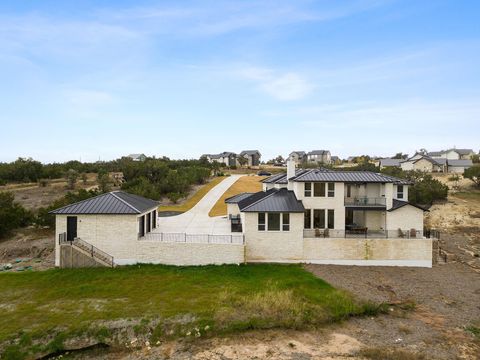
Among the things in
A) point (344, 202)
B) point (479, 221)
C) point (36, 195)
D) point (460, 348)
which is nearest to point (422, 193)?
point (479, 221)

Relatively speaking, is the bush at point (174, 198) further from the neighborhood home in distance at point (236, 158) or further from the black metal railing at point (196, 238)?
the neighborhood home in distance at point (236, 158)

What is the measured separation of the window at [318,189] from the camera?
2591 centimetres

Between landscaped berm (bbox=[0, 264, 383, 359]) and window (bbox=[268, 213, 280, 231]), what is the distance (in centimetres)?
341

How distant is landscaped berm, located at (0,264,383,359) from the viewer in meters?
14.4

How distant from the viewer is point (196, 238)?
24.6m

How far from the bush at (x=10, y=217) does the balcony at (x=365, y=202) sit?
1177 inches

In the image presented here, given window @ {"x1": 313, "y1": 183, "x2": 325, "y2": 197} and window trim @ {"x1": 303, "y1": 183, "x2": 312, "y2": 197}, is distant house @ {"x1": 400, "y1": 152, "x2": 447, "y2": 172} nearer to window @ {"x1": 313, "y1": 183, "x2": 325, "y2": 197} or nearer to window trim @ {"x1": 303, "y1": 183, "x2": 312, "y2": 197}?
window @ {"x1": 313, "y1": 183, "x2": 325, "y2": 197}

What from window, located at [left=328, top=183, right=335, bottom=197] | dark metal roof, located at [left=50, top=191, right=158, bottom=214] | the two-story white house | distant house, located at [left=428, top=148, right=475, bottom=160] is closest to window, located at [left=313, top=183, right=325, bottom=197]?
the two-story white house

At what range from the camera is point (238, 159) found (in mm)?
115438

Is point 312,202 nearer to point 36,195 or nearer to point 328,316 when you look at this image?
point 328,316

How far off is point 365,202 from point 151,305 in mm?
18021

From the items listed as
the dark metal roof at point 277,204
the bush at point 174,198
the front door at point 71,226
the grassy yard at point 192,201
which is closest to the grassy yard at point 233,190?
the grassy yard at point 192,201

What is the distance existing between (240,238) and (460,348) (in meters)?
14.1

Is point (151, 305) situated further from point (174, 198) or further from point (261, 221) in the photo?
point (174, 198)
